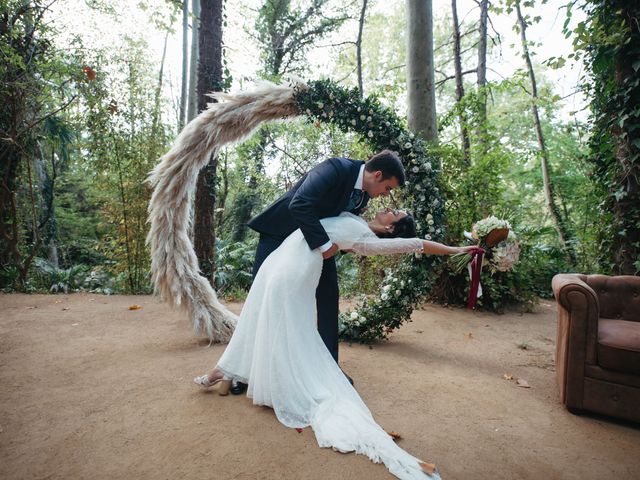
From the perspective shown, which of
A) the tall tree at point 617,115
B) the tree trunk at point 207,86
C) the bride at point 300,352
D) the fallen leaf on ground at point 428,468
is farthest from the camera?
the tree trunk at point 207,86

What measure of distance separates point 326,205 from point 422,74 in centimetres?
405

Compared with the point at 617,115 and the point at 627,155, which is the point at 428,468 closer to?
the point at 627,155

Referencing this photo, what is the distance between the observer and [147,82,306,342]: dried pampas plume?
157 inches

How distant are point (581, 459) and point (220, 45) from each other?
644cm

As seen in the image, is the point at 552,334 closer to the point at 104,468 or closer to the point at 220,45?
the point at 104,468

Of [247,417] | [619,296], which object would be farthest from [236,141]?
[619,296]

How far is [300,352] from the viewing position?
8.66 feet

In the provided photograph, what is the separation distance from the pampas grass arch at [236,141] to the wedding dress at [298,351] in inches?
58.2

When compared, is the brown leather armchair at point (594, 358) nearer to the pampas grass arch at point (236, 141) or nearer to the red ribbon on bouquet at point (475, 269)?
the red ribbon on bouquet at point (475, 269)

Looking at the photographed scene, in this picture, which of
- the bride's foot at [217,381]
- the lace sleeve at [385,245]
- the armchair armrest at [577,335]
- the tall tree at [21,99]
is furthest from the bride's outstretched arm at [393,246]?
the tall tree at [21,99]

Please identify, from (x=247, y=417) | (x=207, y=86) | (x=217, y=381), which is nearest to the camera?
(x=247, y=417)

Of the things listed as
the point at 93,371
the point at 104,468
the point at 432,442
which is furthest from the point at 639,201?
the point at 93,371

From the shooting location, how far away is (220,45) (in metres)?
5.79

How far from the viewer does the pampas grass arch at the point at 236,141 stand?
4.04 meters
